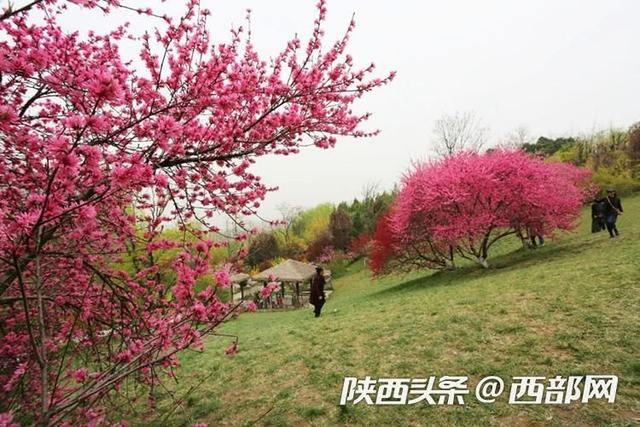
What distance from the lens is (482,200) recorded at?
12945 millimetres

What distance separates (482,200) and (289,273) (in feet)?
44.4

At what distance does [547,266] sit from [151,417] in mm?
10261

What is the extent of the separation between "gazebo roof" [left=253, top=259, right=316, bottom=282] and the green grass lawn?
13568 millimetres

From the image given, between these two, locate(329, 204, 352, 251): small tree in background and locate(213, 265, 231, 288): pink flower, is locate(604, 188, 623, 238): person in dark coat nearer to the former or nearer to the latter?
locate(213, 265, 231, 288): pink flower

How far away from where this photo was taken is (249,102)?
3934 mm

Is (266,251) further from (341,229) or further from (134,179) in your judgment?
(134,179)

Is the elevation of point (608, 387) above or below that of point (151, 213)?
below

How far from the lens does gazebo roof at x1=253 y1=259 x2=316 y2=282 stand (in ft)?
72.3

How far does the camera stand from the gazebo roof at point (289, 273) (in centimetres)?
2205

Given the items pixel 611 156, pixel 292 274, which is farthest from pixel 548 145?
pixel 292 274

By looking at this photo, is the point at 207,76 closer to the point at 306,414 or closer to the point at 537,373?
the point at 306,414

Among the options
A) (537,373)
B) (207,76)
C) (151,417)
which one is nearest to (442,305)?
(537,373)

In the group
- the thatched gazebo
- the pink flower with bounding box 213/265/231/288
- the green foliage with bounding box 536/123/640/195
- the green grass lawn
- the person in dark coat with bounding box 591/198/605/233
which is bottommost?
the thatched gazebo

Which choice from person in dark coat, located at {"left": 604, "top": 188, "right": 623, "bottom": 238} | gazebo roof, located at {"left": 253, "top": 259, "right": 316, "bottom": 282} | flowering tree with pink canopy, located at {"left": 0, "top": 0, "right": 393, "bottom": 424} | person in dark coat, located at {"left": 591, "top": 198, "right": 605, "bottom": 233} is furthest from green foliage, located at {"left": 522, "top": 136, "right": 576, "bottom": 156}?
flowering tree with pink canopy, located at {"left": 0, "top": 0, "right": 393, "bottom": 424}
